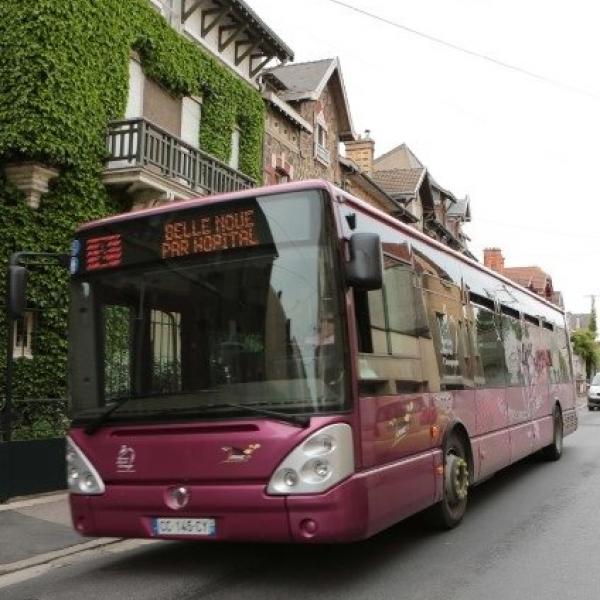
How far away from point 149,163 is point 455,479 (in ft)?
29.9

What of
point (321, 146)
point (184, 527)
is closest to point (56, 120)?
point (184, 527)

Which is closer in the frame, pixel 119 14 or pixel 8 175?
pixel 8 175

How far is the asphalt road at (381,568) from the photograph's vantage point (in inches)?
206

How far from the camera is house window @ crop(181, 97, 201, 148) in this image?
16812 millimetres

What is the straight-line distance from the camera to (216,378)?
210 inches

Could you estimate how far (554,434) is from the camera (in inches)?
501

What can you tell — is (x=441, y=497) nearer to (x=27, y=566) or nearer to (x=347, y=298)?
(x=347, y=298)

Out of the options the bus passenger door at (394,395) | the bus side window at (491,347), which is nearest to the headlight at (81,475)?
the bus passenger door at (394,395)

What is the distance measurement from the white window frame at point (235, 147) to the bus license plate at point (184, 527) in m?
14.4

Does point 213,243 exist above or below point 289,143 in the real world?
below

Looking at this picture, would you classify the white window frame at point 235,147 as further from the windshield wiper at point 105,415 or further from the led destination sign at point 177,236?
the windshield wiper at point 105,415

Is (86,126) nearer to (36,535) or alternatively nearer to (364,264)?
(36,535)

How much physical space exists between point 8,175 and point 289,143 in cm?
1099

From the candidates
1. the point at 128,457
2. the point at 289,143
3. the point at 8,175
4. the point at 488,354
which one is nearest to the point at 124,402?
the point at 128,457
